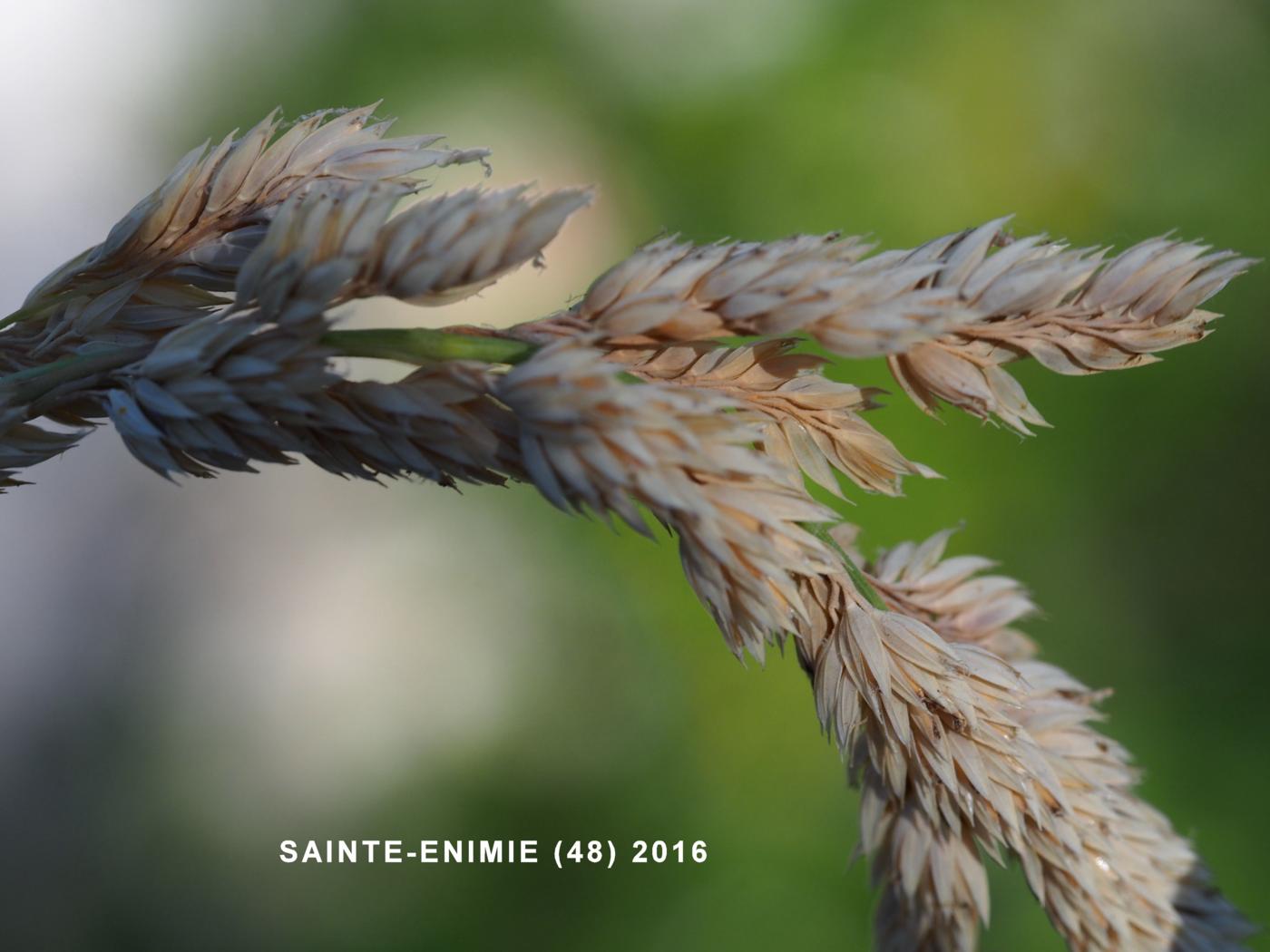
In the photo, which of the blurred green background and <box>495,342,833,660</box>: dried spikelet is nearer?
<box>495,342,833,660</box>: dried spikelet

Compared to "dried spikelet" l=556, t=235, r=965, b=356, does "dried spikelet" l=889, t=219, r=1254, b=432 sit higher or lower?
higher

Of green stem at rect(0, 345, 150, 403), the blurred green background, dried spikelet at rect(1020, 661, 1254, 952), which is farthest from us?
the blurred green background

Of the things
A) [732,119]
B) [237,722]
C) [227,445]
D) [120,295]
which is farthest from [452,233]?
[732,119]

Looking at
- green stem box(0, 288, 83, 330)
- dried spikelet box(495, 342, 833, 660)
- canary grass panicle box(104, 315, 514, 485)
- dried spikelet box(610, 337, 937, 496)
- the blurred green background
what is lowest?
dried spikelet box(495, 342, 833, 660)

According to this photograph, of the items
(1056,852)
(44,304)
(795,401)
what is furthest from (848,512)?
(44,304)

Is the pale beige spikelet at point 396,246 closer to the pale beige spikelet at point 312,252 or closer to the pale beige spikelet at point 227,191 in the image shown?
the pale beige spikelet at point 312,252

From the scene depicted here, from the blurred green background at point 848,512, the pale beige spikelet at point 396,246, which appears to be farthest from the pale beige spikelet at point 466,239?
the blurred green background at point 848,512

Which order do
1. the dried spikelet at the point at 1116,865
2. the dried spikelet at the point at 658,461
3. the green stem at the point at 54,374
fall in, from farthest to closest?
1. the dried spikelet at the point at 1116,865
2. the green stem at the point at 54,374
3. the dried spikelet at the point at 658,461

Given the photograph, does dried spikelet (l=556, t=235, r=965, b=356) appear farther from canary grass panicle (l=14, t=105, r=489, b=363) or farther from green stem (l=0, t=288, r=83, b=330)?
green stem (l=0, t=288, r=83, b=330)

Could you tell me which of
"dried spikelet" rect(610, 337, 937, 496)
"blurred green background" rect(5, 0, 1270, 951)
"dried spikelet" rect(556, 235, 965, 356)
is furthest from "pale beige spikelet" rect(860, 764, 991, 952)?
"blurred green background" rect(5, 0, 1270, 951)
